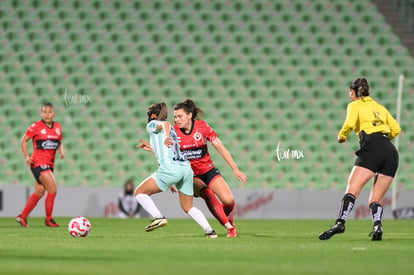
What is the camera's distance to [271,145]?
61.8 ft

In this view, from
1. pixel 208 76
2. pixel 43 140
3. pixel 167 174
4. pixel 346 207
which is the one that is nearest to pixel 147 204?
pixel 167 174

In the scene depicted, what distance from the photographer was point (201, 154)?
9961 mm

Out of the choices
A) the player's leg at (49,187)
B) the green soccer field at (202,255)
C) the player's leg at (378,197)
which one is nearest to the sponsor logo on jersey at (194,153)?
the green soccer field at (202,255)

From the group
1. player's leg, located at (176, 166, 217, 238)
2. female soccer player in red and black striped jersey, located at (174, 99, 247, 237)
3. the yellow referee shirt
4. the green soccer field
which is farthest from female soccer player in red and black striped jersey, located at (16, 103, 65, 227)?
the yellow referee shirt

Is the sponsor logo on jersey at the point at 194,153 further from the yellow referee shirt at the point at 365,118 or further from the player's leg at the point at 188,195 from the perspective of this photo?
the yellow referee shirt at the point at 365,118

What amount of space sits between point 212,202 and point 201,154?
23.4 inches

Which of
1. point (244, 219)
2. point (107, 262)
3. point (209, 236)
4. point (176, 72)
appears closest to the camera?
point (107, 262)

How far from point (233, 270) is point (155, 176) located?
397cm

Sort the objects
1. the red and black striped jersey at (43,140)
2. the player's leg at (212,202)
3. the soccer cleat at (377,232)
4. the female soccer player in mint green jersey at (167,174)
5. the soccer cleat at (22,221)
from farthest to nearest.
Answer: the red and black striped jersey at (43,140) → the soccer cleat at (22,221) → the player's leg at (212,202) → the female soccer player in mint green jersey at (167,174) → the soccer cleat at (377,232)

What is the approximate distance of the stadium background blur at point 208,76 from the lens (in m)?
18.7

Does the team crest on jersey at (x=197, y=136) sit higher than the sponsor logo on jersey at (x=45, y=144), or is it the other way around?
the team crest on jersey at (x=197, y=136)

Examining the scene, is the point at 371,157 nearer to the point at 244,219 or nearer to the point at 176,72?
the point at 244,219

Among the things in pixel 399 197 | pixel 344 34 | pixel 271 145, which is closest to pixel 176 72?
pixel 271 145

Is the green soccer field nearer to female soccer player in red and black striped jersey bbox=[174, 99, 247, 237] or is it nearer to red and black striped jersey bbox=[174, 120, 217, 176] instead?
female soccer player in red and black striped jersey bbox=[174, 99, 247, 237]
